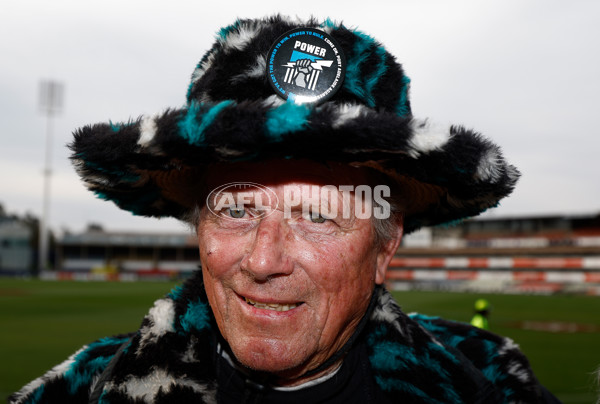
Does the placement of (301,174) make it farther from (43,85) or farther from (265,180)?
(43,85)

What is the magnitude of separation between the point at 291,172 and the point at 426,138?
0.42 metres

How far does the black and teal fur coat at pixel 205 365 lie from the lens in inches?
66.3

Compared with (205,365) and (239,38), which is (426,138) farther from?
(205,365)

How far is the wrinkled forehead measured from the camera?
64.1 inches

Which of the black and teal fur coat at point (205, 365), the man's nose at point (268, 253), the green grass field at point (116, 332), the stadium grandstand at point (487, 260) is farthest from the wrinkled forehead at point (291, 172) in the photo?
the stadium grandstand at point (487, 260)

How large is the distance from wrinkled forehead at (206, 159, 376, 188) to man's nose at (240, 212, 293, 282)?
0.12 metres

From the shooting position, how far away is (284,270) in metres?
1.54

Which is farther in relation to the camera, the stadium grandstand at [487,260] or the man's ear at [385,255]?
the stadium grandstand at [487,260]

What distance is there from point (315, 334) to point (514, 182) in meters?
0.76

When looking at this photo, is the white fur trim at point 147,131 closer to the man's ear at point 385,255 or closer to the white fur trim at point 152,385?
the white fur trim at point 152,385

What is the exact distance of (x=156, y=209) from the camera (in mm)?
2068

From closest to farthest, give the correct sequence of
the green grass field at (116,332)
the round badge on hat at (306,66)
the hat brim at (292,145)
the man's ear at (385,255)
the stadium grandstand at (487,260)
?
the hat brim at (292,145), the round badge on hat at (306,66), the man's ear at (385,255), the green grass field at (116,332), the stadium grandstand at (487,260)

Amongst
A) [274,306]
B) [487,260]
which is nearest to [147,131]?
[274,306]

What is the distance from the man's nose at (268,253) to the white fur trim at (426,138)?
1.42 feet
